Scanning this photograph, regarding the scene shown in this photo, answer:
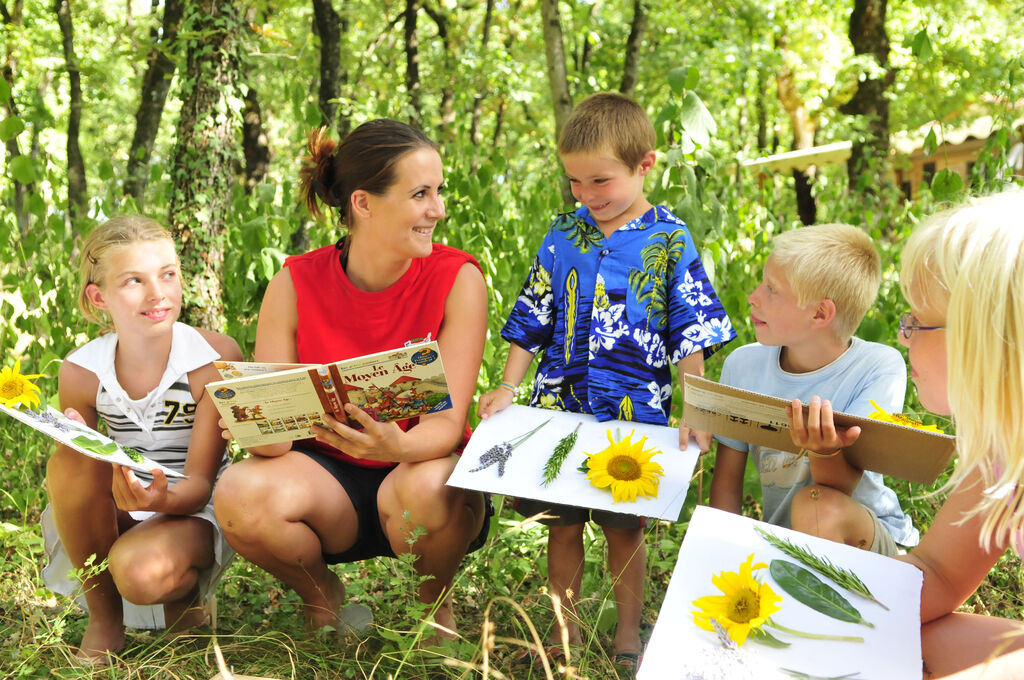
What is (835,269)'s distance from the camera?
1999mm

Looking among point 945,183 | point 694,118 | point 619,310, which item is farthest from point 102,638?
point 945,183

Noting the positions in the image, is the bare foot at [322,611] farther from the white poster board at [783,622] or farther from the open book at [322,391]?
the white poster board at [783,622]

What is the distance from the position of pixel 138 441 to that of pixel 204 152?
4.93 ft

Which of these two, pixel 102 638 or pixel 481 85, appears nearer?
pixel 102 638

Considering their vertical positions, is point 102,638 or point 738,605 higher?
point 738,605

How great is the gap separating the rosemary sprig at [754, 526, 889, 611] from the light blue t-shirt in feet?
1.61

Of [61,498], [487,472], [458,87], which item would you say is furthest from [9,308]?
[458,87]

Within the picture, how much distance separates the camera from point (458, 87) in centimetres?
1080

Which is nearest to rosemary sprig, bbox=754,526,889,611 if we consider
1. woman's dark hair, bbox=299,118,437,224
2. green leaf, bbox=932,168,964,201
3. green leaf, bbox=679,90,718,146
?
woman's dark hair, bbox=299,118,437,224

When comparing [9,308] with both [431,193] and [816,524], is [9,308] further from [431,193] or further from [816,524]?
[816,524]

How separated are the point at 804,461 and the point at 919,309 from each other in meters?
0.66

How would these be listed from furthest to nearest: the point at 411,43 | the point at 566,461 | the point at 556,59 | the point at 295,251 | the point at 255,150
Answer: the point at 411,43 → the point at 255,150 → the point at 556,59 → the point at 295,251 → the point at 566,461

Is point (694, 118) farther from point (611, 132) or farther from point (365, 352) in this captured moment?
point (365, 352)

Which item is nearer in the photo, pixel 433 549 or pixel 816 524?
pixel 816 524
